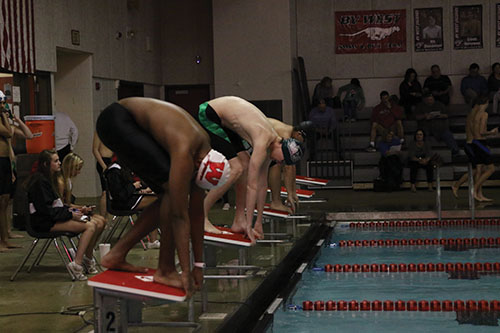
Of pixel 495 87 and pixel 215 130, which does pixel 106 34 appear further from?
pixel 215 130

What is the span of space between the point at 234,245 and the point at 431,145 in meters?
12.4

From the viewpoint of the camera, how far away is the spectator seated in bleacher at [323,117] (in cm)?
1697

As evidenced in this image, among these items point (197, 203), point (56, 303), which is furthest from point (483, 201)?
point (197, 203)

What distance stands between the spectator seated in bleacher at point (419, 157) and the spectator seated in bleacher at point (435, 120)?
108 cm

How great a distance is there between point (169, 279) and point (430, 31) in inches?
641

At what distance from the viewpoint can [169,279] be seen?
3887mm


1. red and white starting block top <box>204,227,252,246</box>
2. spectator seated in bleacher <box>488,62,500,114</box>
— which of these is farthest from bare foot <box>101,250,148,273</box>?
spectator seated in bleacher <box>488,62,500,114</box>

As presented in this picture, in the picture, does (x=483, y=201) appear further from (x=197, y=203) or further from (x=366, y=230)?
(x=197, y=203)

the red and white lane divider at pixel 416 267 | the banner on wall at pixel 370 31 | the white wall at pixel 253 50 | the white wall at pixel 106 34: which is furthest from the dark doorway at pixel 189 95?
the red and white lane divider at pixel 416 267

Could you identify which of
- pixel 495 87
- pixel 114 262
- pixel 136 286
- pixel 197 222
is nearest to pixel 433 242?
pixel 197 222

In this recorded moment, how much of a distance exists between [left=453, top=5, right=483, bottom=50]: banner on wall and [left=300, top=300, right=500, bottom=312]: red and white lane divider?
13.5m

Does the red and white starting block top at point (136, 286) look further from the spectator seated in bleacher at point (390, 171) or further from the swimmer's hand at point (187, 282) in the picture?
the spectator seated in bleacher at point (390, 171)

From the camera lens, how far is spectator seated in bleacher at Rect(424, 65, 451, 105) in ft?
58.0

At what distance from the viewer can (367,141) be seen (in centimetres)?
1753
